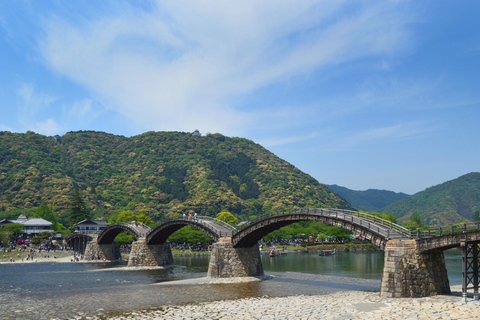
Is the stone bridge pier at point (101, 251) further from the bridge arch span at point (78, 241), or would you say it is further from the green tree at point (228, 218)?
the green tree at point (228, 218)

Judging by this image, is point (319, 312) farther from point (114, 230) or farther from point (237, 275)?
point (114, 230)

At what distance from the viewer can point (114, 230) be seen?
286ft

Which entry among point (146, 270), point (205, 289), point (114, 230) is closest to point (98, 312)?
point (205, 289)

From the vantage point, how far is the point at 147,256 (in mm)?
71625

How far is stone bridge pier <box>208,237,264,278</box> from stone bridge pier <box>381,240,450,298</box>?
72.0 ft

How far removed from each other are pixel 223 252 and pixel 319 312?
24.8m

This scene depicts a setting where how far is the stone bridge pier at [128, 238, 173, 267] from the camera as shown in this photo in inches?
2803

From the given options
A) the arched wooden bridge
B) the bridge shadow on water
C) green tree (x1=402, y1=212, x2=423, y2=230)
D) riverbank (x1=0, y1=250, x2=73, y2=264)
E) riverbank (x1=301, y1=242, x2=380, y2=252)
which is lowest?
riverbank (x1=0, y1=250, x2=73, y2=264)

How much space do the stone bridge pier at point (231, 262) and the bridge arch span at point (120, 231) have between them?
82.9ft

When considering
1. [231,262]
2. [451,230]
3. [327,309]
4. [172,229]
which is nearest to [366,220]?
[451,230]

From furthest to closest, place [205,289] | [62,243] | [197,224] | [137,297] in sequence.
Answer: [62,243], [197,224], [205,289], [137,297]

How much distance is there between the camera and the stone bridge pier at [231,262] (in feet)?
164

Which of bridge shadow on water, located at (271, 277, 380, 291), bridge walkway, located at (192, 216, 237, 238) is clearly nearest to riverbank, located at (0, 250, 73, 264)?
bridge walkway, located at (192, 216, 237, 238)

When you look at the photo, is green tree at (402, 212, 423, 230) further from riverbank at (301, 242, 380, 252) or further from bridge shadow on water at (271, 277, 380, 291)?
bridge shadow on water at (271, 277, 380, 291)
